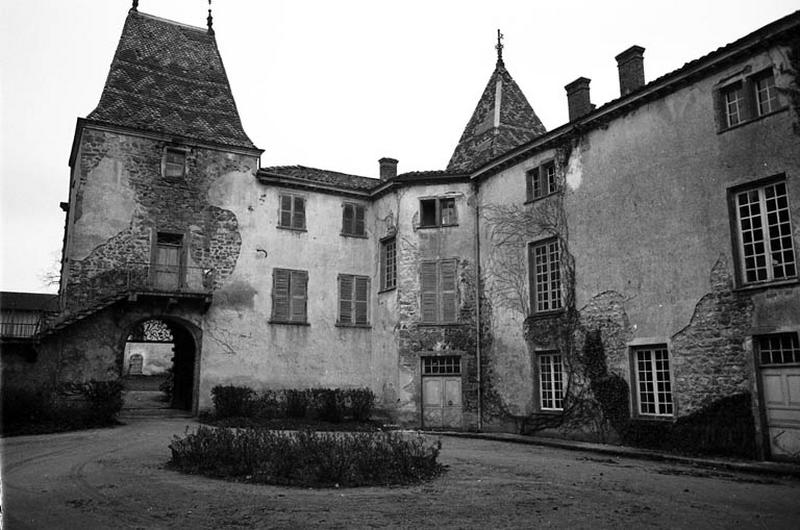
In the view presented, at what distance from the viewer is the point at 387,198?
23.1 m

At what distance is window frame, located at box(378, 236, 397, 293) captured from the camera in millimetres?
22438

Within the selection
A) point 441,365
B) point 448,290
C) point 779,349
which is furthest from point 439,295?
point 779,349

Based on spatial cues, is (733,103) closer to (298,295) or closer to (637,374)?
(637,374)

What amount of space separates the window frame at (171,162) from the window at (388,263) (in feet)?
23.5

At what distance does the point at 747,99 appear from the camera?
13.6 m

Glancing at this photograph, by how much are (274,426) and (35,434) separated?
582 cm

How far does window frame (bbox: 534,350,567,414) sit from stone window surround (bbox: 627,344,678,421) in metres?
2.18

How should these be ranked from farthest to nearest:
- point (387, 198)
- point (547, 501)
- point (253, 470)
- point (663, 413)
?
point (387, 198)
point (663, 413)
point (253, 470)
point (547, 501)

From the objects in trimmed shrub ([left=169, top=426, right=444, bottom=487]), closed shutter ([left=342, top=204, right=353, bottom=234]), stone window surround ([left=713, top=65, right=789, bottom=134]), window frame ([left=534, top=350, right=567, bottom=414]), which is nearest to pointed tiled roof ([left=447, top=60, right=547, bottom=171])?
closed shutter ([left=342, top=204, right=353, bottom=234])

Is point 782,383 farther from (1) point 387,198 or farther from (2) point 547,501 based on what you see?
(1) point 387,198

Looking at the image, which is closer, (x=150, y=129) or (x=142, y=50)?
(x=150, y=129)

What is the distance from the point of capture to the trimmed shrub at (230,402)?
19750 mm

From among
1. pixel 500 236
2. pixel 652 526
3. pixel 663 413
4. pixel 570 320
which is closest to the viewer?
pixel 652 526

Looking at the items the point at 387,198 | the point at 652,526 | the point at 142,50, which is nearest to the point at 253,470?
the point at 652,526
